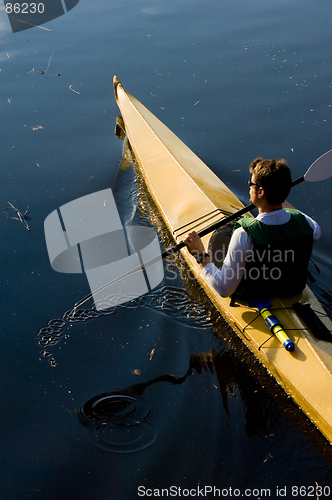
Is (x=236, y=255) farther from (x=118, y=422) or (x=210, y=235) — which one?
(x=118, y=422)

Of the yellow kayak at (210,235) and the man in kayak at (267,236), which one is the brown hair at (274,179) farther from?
the yellow kayak at (210,235)

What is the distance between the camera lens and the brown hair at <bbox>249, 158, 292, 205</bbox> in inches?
94.7

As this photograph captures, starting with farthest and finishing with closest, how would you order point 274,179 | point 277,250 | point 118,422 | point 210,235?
point 210,235 < point 118,422 < point 277,250 < point 274,179

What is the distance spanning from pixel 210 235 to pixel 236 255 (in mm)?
1230

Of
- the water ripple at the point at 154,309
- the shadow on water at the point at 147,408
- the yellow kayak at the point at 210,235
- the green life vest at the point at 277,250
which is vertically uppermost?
the green life vest at the point at 277,250

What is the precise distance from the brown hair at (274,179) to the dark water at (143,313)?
1.23m

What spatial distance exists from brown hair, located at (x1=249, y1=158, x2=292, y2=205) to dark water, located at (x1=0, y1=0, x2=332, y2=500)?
4.05 feet

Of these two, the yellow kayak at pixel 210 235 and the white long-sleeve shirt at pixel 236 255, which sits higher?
the white long-sleeve shirt at pixel 236 255

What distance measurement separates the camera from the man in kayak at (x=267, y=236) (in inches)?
96.0

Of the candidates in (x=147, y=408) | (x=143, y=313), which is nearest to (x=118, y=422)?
(x=147, y=408)

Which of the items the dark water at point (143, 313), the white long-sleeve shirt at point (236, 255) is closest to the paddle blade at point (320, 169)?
the dark water at point (143, 313)

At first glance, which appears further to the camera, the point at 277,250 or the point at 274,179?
the point at 277,250

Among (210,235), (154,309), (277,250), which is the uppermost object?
(277,250)

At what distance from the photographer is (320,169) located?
135 inches
